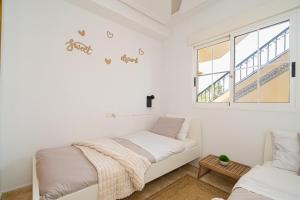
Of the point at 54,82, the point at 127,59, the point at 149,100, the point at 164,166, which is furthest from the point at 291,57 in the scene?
the point at 54,82

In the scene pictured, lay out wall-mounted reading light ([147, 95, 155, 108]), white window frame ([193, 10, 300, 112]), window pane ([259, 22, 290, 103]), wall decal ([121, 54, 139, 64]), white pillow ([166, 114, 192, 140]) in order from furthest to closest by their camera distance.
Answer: wall-mounted reading light ([147, 95, 155, 108]), wall decal ([121, 54, 139, 64]), white pillow ([166, 114, 192, 140]), window pane ([259, 22, 290, 103]), white window frame ([193, 10, 300, 112])

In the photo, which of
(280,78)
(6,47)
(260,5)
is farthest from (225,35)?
(6,47)

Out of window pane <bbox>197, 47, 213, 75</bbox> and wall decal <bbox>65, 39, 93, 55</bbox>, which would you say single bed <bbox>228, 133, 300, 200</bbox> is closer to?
window pane <bbox>197, 47, 213, 75</bbox>

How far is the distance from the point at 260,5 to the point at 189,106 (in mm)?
1657

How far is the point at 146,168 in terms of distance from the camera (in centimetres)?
152

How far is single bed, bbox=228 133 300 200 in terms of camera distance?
3.24ft

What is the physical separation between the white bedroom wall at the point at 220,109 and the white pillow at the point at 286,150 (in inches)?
7.1

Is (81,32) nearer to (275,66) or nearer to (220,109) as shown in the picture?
(220,109)

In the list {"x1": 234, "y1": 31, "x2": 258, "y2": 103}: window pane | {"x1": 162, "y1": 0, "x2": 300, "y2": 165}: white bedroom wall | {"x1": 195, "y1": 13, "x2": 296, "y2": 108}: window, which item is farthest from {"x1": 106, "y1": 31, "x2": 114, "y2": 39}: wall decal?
{"x1": 234, "y1": 31, "x2": 258, "y2": 103}: window pane

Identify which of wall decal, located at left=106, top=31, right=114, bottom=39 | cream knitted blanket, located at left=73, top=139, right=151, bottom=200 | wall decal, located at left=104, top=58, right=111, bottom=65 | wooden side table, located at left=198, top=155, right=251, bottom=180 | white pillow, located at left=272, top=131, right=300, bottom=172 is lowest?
wooden side table, located at left=198, top=155, right=251, bottom=180

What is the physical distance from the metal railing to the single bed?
3.90 feet

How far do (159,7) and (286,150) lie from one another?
262cm

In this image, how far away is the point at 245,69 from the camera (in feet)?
6.58

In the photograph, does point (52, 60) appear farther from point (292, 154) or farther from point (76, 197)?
point (292, 154)
